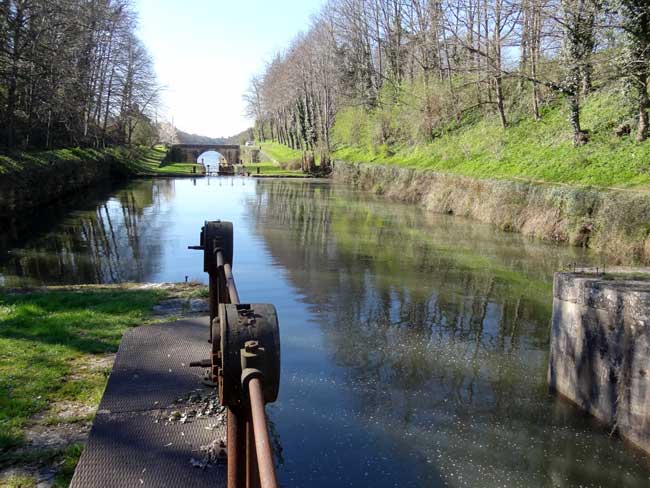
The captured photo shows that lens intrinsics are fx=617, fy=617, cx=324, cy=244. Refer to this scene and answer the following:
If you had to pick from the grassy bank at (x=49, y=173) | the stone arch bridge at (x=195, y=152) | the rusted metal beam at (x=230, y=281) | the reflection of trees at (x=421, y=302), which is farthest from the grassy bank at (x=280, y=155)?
the rusted metal beam at (x=230, y=281)

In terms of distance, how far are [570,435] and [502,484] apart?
1.36 meters

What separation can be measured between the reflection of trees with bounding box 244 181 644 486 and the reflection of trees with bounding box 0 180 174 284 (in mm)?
3975

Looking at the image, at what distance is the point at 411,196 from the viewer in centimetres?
3206

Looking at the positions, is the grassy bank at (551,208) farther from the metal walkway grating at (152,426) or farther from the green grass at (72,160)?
the green grass at (72,160)

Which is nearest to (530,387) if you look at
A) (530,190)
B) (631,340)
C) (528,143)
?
(631,340)

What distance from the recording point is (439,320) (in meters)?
11.2

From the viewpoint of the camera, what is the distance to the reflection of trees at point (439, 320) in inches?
291

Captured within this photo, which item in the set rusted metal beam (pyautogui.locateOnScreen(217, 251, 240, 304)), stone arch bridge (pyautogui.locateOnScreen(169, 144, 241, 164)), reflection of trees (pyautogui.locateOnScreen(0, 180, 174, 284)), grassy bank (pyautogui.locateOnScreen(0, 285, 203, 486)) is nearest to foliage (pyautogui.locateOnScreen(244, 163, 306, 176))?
stone arch bridge (pyautogui.locateOnScreen(169, 144, 241, 164))

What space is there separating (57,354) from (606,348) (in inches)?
243

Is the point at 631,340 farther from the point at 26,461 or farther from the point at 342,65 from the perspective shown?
the point at 342,65

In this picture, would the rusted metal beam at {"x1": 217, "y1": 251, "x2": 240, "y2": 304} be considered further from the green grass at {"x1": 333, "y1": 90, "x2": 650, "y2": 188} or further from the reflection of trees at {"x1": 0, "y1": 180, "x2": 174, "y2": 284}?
the green grass at {"x1": 333, "y1": 90, "x2": 650, "y2": 188}

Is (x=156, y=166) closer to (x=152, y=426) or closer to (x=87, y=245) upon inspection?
(x=87, y=245)

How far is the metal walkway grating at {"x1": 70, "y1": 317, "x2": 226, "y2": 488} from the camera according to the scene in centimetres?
439

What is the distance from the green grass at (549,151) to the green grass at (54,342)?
45.7 feet
